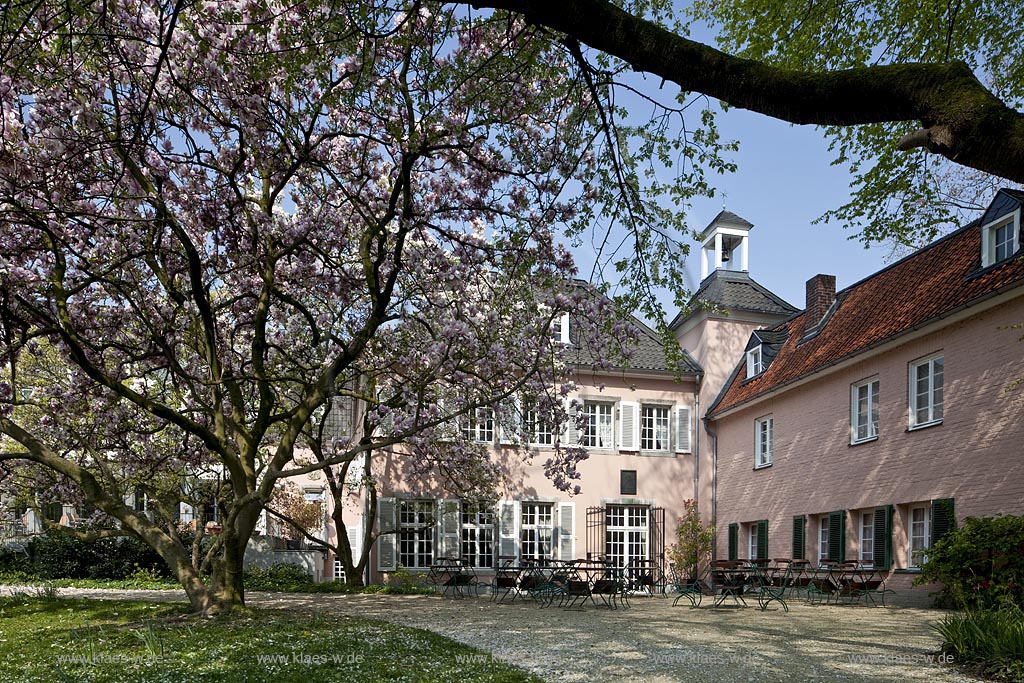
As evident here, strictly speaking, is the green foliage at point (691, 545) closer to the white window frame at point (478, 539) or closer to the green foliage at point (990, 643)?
the white window frame at point (478, 539)

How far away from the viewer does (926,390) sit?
16516 mm

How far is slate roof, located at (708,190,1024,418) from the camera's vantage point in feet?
49.5

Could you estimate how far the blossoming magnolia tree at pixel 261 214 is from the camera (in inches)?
304

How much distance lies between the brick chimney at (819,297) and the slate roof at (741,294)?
3.34 metres

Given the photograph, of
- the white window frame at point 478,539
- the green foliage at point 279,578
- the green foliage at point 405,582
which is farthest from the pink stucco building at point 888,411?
the green foliage at point 279,578

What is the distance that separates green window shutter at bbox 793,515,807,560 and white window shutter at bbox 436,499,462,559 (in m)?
8.24

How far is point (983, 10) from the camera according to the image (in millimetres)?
11438

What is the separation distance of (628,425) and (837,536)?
741 centimetres

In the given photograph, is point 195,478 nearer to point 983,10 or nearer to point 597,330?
point 597,330

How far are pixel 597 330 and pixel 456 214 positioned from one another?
2.84m

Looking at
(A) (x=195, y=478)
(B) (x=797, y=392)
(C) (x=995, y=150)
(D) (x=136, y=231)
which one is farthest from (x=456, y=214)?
(B) (x=797, y=392)

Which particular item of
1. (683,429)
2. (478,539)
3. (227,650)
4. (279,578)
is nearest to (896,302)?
(683,429)

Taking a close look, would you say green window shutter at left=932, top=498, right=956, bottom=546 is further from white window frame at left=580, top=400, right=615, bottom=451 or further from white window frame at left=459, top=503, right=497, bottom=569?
white window frame at left=459, top=503, right=497, bottom=569

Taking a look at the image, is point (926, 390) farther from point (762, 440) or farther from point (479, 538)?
point (479, 538)
